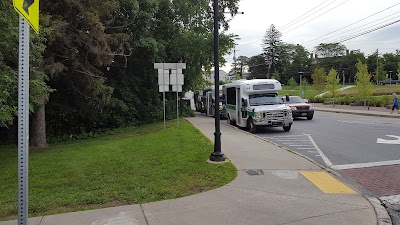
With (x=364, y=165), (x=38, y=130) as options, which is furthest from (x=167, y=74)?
(x=364, y=165)

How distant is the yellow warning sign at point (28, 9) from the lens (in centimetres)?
280

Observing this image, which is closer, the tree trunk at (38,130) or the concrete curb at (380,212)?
the concrete curb at (380,212)

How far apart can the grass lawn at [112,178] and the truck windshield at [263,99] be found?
23.5 ft

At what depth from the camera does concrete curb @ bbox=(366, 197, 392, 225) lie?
203 inches

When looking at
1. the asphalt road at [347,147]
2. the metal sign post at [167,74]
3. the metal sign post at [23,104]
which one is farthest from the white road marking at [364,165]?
the metal sign post at [167,74]

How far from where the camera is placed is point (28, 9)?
2.94 metres

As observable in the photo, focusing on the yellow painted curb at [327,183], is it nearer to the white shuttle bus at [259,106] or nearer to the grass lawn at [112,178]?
the grass lawn at [112,178]

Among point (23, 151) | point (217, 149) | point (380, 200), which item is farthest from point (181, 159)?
point (23, 151)

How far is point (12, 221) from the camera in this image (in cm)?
494

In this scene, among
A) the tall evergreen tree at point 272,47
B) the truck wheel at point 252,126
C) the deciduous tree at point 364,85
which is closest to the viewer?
the truck wheel at point 252,126

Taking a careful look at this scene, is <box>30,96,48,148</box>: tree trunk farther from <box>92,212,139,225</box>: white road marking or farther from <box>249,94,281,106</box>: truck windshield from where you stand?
<box>92,212,139,225</box>: white road marking

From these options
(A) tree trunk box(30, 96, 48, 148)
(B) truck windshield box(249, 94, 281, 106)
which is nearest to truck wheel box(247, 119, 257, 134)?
(B) truck windshield box(249, 94, 281, 106)

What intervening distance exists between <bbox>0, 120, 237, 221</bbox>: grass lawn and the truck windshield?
7.15 metres

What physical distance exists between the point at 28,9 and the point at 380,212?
Result: 5.68m
